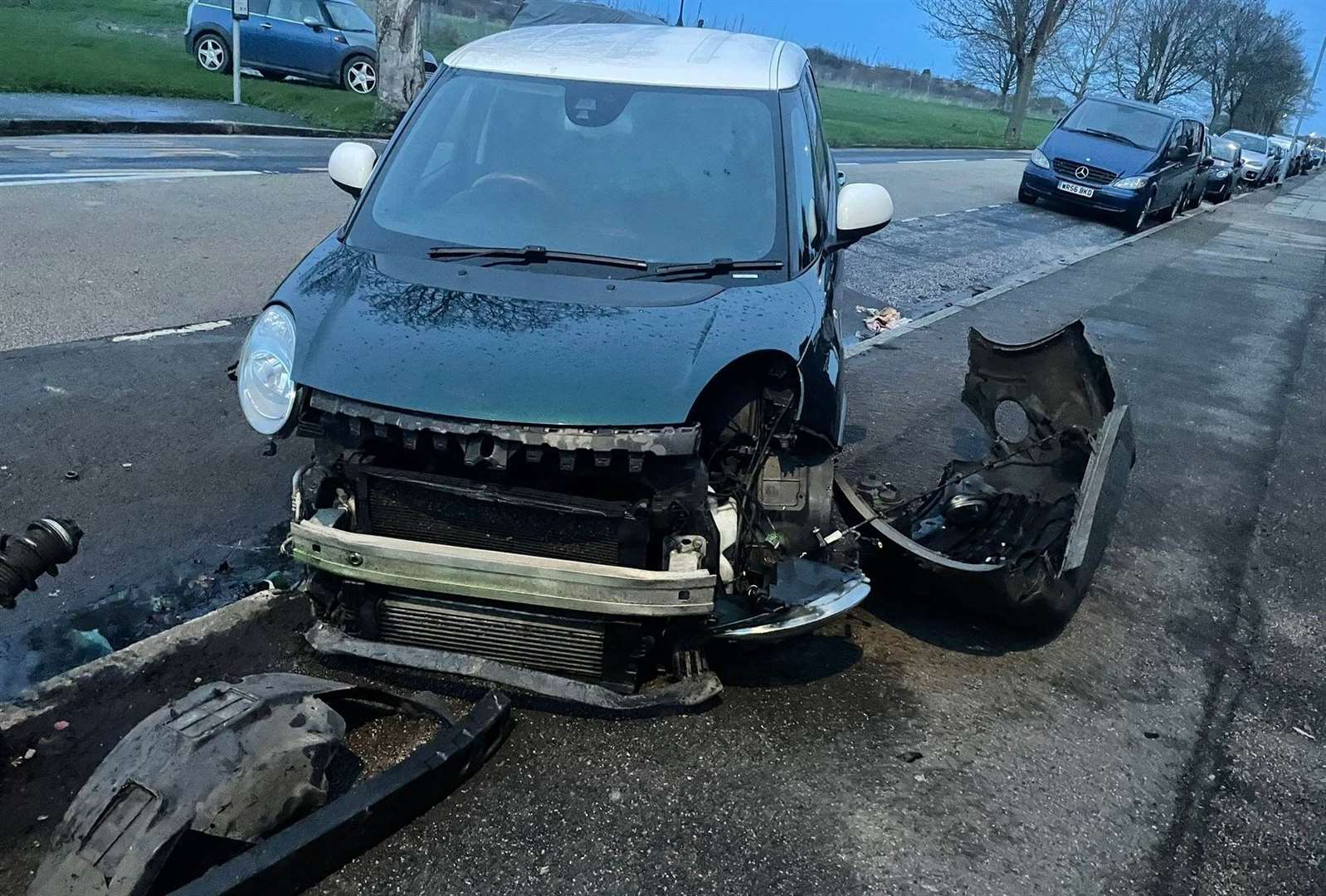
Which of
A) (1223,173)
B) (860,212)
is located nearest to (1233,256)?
(1223,173)

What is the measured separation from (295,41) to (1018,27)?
35261 mm

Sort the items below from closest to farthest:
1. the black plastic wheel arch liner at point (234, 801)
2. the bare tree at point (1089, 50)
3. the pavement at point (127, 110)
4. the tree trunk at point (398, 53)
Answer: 1. the black plastic wheel arch liner at point (234, 801)
2. the pavement at point (127, 110)
3. the tree trunk at point (398, 53)
4. the bare tree at point (1089, 50)

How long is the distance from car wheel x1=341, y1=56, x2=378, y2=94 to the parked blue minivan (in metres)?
12.8

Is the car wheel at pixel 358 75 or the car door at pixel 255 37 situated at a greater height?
the car door at pixel 255 37

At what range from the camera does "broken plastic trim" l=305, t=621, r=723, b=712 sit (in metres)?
3.07

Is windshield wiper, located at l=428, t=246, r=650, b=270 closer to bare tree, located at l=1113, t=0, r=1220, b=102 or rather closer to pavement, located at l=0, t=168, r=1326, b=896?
pavement, located at l=0, t=168, r=1326, b=896

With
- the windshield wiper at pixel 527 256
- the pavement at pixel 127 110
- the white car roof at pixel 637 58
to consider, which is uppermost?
the white car roof at pixel 637 58

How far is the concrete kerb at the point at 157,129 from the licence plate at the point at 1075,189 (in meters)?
11.4

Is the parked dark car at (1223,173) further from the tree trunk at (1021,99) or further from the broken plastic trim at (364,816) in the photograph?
the broken plastic trim at (364,816)

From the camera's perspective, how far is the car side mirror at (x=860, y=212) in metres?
4.44

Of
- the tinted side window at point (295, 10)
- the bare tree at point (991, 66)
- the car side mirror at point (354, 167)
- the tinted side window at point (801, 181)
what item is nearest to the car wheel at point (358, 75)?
the tinted side window at point (295, 10)

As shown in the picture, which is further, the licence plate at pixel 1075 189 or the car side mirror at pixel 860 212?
the licence plate at pixel 1075 189

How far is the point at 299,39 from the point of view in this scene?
815 inches

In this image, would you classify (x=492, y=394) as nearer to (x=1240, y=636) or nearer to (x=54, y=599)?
(x=54, y=599)
